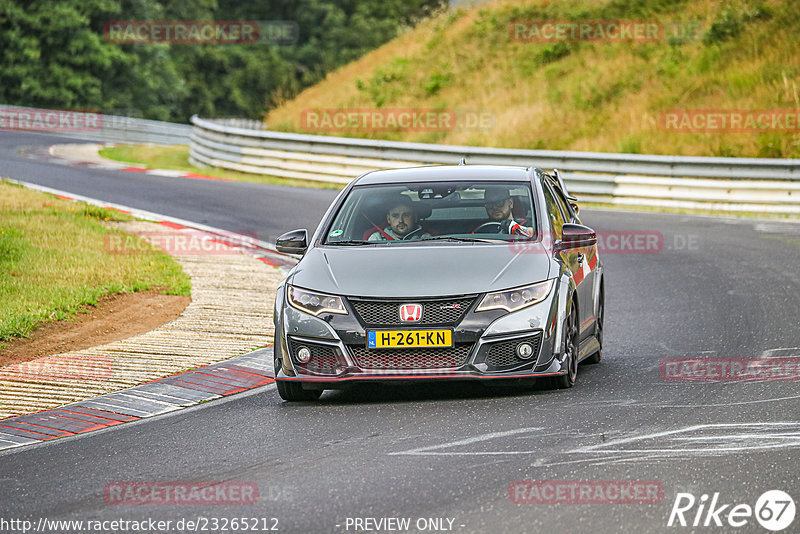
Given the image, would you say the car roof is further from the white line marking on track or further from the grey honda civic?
the white line marking on track

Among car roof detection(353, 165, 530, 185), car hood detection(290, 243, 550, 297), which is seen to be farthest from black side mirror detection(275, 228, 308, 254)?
car roof detection(353, 165, 530, 185)

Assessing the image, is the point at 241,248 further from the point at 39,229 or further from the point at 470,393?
the point at 470,393

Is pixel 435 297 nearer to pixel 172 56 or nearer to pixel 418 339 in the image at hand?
pixel 418 339

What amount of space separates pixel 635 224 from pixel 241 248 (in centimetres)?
697

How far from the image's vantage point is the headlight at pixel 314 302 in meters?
8.44

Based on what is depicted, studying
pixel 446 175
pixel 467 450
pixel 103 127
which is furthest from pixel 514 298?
pixel 103 127

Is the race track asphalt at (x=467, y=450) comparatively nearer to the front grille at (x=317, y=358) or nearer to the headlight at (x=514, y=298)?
the front grille at (x=317, y=358)

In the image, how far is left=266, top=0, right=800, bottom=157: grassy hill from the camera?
29.0m

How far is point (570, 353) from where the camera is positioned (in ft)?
29.0

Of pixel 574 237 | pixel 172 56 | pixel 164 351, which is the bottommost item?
pixel 164 351

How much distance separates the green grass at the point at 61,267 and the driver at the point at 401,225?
387 centimetres

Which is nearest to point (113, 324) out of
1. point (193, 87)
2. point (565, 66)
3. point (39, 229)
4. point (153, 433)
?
point (153, 433)

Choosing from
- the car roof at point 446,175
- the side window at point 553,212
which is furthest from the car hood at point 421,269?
the car roof at point 446,175

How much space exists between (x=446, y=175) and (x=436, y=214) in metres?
0.45
